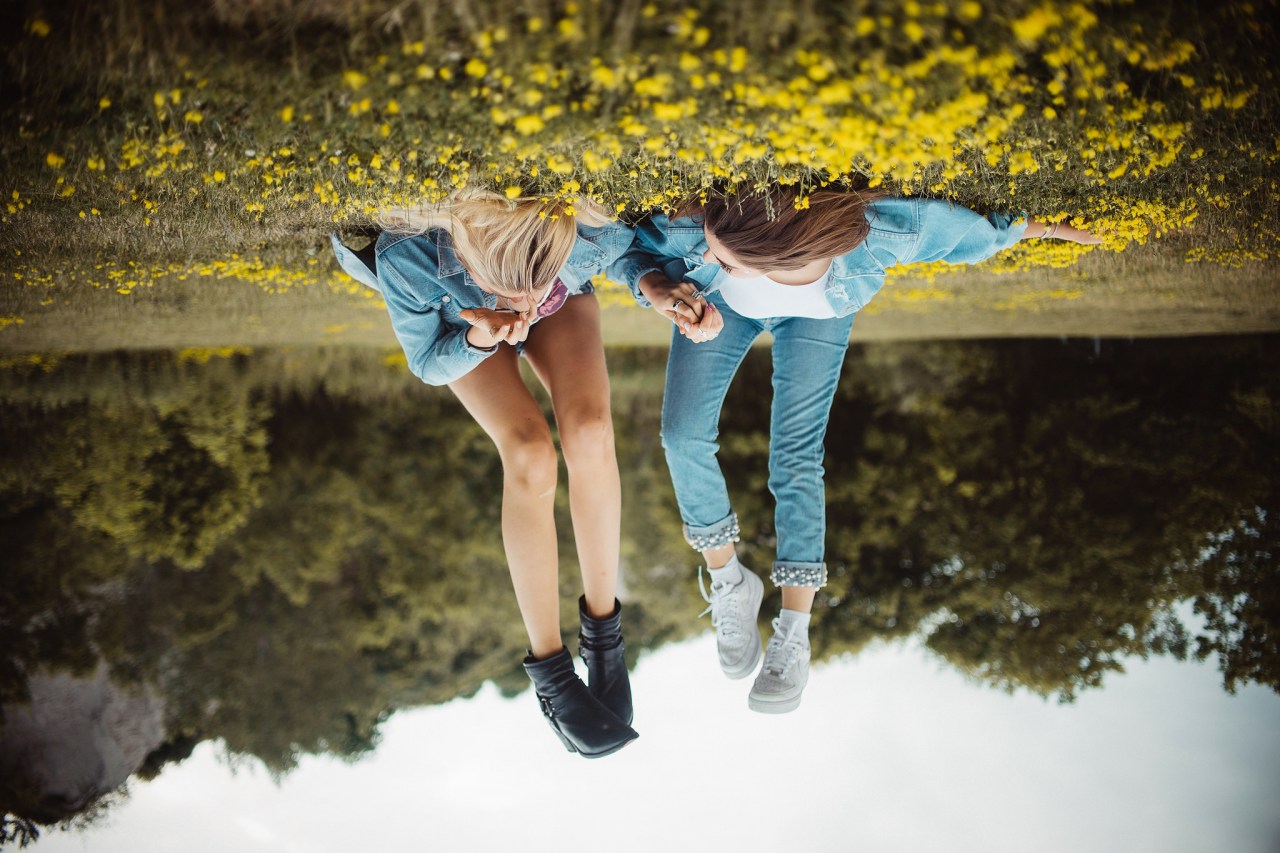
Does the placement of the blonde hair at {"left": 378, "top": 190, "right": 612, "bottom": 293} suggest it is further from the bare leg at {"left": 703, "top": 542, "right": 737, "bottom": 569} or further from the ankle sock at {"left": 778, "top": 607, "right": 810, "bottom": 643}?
the ankle sock at {"left": 778, "top": 607, "right": 810, "bottom": 643}

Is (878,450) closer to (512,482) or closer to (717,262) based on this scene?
(717,262)

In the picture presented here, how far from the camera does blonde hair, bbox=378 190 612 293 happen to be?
2.81 m

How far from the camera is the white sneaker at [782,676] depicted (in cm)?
357

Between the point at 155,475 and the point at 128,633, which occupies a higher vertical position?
the point at 155,475

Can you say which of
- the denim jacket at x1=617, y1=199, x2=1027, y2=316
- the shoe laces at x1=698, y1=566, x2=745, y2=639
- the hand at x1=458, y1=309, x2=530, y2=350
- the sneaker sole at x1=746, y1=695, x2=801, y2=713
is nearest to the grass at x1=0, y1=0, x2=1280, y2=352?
the denim jacket at x1=617, y1=199, x2=1027, y2=316

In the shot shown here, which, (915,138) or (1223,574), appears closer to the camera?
(915,138)

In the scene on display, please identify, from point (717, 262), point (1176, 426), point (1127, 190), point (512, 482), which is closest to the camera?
point (512, 482)

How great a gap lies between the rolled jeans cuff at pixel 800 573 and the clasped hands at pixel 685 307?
1212 millimetres

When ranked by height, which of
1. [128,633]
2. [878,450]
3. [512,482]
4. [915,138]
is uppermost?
[915,138]

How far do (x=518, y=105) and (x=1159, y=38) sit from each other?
6.60 feet

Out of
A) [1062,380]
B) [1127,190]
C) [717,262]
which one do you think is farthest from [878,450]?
[717,262]

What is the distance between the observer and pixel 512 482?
2982mm

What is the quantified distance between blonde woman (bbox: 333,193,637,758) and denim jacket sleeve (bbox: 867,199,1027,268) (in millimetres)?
1239

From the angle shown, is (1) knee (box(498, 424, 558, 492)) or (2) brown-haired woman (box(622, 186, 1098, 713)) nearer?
(1) knee (box(498, 424, 558, 492))
